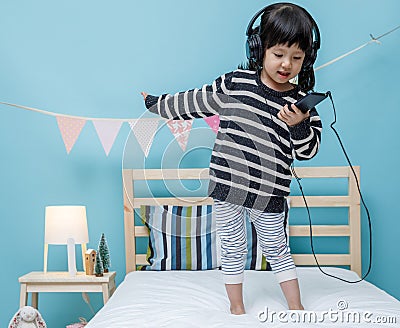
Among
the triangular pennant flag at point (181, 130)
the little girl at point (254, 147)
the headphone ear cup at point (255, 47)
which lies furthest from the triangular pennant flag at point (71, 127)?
the headphone ear cup at point (255, 47)

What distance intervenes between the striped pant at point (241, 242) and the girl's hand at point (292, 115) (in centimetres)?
34

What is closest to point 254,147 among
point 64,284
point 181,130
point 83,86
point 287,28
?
point 287,28

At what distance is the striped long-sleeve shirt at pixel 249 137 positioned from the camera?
1833mm

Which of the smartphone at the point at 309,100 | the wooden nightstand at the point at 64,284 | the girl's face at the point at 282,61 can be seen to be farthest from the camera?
the wooden nightstand at the point at 64,284

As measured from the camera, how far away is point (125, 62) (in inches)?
109

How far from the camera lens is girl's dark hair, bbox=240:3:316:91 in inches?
66.4

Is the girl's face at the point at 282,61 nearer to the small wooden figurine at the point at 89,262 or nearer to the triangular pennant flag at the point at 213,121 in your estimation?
the triangular pennant flag at the point at 213,121

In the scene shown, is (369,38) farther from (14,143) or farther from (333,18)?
(14,143)

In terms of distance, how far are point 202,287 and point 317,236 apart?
2.47ft

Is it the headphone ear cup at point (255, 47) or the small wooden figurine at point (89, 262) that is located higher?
the headphone ear cup at point (255, 47)

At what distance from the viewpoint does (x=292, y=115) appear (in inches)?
65.9

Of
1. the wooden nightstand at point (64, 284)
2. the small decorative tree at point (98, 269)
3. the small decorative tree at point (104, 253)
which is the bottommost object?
the wooden nightstand at point (64, 284)

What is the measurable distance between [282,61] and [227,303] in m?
0.78

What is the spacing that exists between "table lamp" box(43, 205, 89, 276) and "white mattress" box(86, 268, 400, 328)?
0.84 ft
